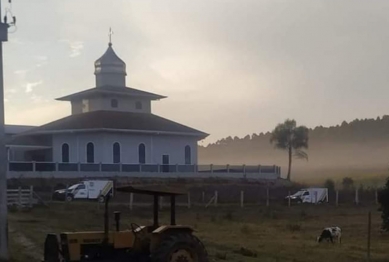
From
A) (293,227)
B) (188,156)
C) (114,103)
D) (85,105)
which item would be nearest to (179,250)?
(293,227)

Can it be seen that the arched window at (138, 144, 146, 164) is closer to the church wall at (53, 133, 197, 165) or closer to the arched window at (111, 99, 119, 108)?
the church wall at (53, 133, 197, 165)

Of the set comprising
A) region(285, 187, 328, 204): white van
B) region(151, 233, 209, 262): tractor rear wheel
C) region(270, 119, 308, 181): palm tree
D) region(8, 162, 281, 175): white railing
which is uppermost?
region(270, 119, 308, 181): palm tree

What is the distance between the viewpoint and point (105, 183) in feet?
186

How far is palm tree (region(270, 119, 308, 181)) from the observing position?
103688 millimetres

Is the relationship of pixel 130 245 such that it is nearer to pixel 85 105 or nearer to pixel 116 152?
pixel 116 152

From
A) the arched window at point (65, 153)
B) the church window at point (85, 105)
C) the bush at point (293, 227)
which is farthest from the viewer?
the church window at point (85, 105)

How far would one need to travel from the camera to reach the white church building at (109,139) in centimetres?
6700

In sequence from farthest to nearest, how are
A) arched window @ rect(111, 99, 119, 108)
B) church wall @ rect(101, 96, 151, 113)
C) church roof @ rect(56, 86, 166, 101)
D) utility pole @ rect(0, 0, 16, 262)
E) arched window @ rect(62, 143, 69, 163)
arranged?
1. arched window @ rect(111, 99, 119, 108)
2. church wall @ rect(101, 96, 151, 113)
3. church roof @ rect(56, 86, 166, 101)
4. arched window @ rect(62, 143, 69, 163)
5. utility pole @ rect(0, 0, 16, 262)

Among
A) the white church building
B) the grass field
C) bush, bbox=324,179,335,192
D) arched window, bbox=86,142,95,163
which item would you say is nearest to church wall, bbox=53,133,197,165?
the white church building

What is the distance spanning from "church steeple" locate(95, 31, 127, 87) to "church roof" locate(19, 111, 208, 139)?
5.38 m

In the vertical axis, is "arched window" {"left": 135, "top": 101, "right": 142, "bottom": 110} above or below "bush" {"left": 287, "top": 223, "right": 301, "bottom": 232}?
above

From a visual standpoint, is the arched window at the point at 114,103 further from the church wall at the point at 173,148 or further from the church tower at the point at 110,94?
the church wall at the point at 173,148

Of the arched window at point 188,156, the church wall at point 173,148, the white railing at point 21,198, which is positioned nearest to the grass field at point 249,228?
the white railing at point 21,198

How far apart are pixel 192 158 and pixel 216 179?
19.2 ft
